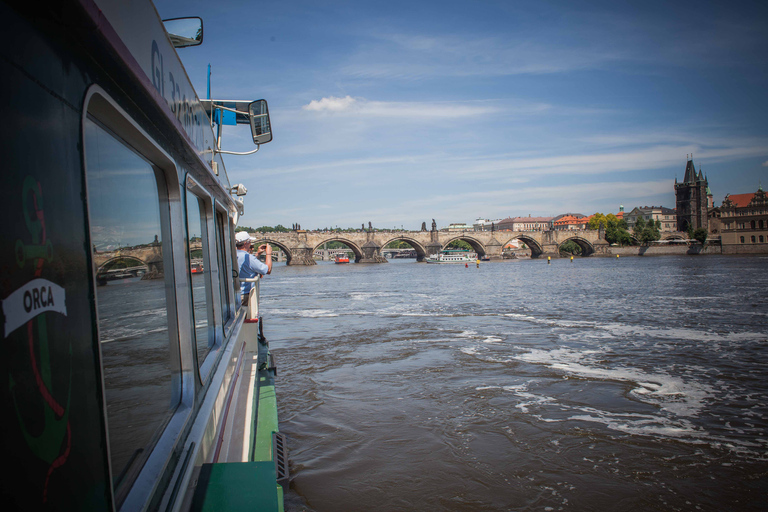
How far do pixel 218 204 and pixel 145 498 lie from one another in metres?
2.57

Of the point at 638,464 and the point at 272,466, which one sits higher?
the point at 272,466

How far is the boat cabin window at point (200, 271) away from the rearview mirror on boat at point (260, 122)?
46.9 inches

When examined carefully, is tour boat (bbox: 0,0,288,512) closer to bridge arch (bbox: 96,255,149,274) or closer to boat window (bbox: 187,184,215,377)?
bridge arch (bbox: 96,255,149,274)

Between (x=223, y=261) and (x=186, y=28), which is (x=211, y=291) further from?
(x=186, y=28)

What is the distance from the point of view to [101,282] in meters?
1.03

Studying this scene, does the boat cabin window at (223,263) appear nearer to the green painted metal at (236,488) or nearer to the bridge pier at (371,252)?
the green painted metal at (236,488)

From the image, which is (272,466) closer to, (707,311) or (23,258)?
(23,258)

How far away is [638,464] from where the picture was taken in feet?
12.7

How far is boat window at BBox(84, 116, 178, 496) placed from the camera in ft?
3.39

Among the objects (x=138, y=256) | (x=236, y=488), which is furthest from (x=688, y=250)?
(x=138, y=256)

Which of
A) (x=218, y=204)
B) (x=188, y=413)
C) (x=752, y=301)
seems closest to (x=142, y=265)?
(x=188, y=413)

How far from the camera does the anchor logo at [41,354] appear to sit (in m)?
0.66

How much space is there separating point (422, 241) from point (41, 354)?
5945 centimetres

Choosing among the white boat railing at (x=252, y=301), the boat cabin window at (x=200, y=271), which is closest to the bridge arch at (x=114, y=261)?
the boat cabin window at (x=200, y=271)
